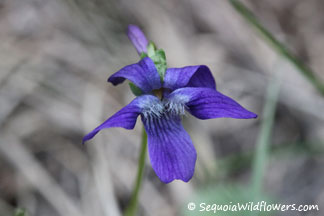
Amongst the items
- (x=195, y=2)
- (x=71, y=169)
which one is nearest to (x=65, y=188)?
(x=71, y=169)

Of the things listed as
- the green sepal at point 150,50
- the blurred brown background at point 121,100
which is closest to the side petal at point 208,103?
the green sepal at point 150,50

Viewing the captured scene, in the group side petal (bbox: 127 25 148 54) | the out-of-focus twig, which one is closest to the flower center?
side petal (bbox: 127 25 148 54)

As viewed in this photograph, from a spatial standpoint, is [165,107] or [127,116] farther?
[165,107]

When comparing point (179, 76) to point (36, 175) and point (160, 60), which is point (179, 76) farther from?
point (36, 175)

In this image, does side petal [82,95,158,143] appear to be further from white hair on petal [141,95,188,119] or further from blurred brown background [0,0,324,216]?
blurred brown background [0,0,324,216]

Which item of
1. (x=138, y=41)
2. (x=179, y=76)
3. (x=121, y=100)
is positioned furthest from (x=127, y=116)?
(x=121, y=100)

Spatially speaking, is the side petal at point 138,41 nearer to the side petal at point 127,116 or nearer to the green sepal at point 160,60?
the green sepal at point 160,60

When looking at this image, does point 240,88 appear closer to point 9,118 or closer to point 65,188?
point 65,188
